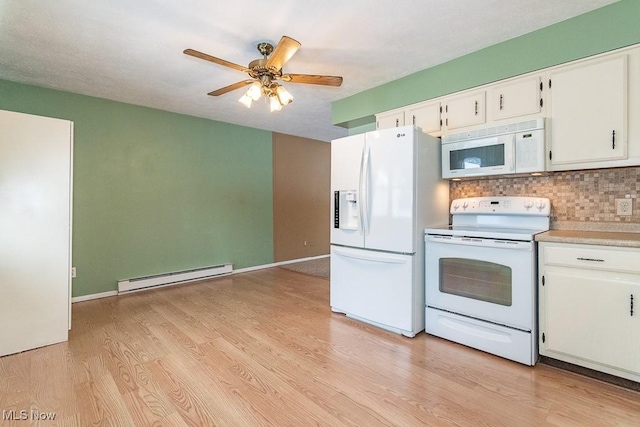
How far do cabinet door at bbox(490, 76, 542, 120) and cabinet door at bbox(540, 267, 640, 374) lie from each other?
50.1 inches

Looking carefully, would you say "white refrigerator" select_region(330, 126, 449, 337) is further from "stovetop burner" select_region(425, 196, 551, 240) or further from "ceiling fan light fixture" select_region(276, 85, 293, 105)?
"ceiling fan light fixture" select_region(276, 85, 293, 105)

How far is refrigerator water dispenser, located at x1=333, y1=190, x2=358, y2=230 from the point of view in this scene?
292 centimetres

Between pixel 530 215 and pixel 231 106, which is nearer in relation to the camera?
pixel 530 215

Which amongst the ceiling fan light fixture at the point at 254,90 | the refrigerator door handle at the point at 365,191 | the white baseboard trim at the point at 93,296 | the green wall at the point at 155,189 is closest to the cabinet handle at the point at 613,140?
the refrigerator door handle at the point at 365,191

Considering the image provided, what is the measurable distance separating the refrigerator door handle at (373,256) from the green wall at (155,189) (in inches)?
99.6

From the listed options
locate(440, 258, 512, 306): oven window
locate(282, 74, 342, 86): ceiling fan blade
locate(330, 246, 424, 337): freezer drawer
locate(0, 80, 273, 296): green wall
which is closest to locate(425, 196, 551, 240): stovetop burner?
locate(440, 258, 512, 306): oven window

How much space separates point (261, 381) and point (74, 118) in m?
3.69

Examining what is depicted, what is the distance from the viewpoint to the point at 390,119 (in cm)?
325

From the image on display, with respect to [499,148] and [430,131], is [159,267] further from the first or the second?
[499,148]

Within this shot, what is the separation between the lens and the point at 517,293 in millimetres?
2119

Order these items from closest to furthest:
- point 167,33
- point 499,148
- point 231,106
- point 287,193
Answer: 1. point 167,33
2. point 499,148
3. point 231,106
4. point 287,193

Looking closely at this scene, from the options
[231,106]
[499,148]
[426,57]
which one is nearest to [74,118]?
[231,106]

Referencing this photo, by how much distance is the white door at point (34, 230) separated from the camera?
2.23 meters

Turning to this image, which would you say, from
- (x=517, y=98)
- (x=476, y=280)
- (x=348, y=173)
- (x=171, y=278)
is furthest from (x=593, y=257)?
(x=171, y=278)
